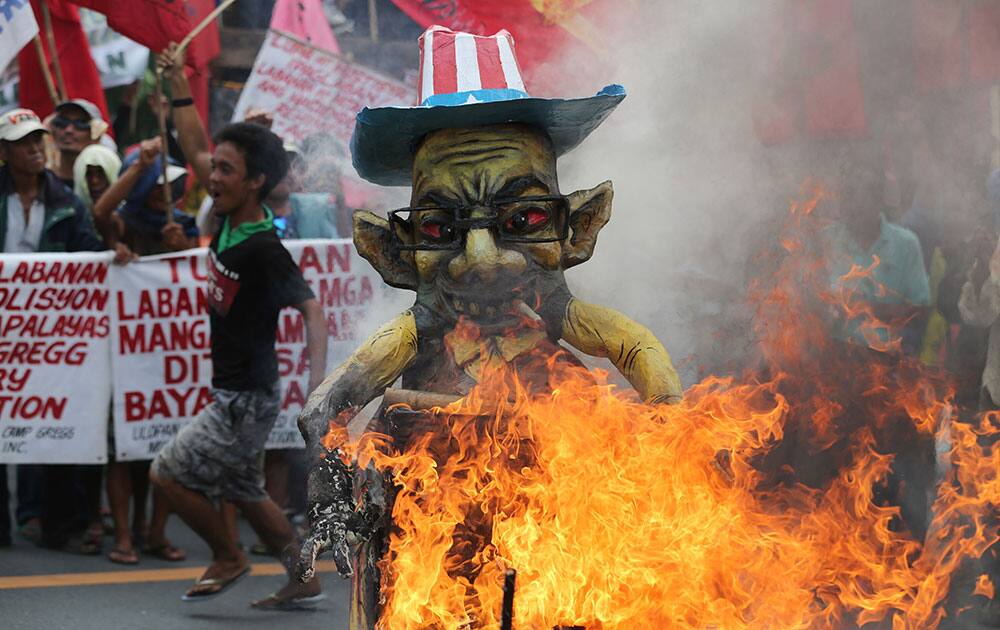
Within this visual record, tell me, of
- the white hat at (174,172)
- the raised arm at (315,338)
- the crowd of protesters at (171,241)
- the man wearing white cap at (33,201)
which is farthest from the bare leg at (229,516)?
the white hat at (174,172)

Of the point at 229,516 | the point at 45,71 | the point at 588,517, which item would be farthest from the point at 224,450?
the point at 45,71

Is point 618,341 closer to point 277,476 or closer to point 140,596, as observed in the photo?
point 140,596

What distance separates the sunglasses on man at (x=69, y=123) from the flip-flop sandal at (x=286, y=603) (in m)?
3.51

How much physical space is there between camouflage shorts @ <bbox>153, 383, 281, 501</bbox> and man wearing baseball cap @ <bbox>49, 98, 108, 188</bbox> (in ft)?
9.44

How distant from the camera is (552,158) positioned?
4.27 metres

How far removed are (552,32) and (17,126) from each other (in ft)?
10.2

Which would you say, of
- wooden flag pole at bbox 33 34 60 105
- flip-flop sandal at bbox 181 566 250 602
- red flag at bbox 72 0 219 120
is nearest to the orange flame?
flip-flop sandal at bbox 181 566 250 602

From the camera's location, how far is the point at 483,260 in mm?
3979

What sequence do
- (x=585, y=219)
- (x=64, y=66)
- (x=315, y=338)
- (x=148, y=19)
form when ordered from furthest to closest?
(x=64, y=66) → (x=148, y=19) → (x=315, y=338) → (x=585, y=219)

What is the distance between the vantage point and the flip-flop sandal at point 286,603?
6527 mm

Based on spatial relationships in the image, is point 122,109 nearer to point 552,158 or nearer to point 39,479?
point 39,479

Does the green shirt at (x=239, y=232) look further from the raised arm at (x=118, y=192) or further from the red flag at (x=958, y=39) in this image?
the red flag at (x=958, y=39)

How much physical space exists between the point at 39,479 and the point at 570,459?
5085mm

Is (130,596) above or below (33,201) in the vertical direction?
below
